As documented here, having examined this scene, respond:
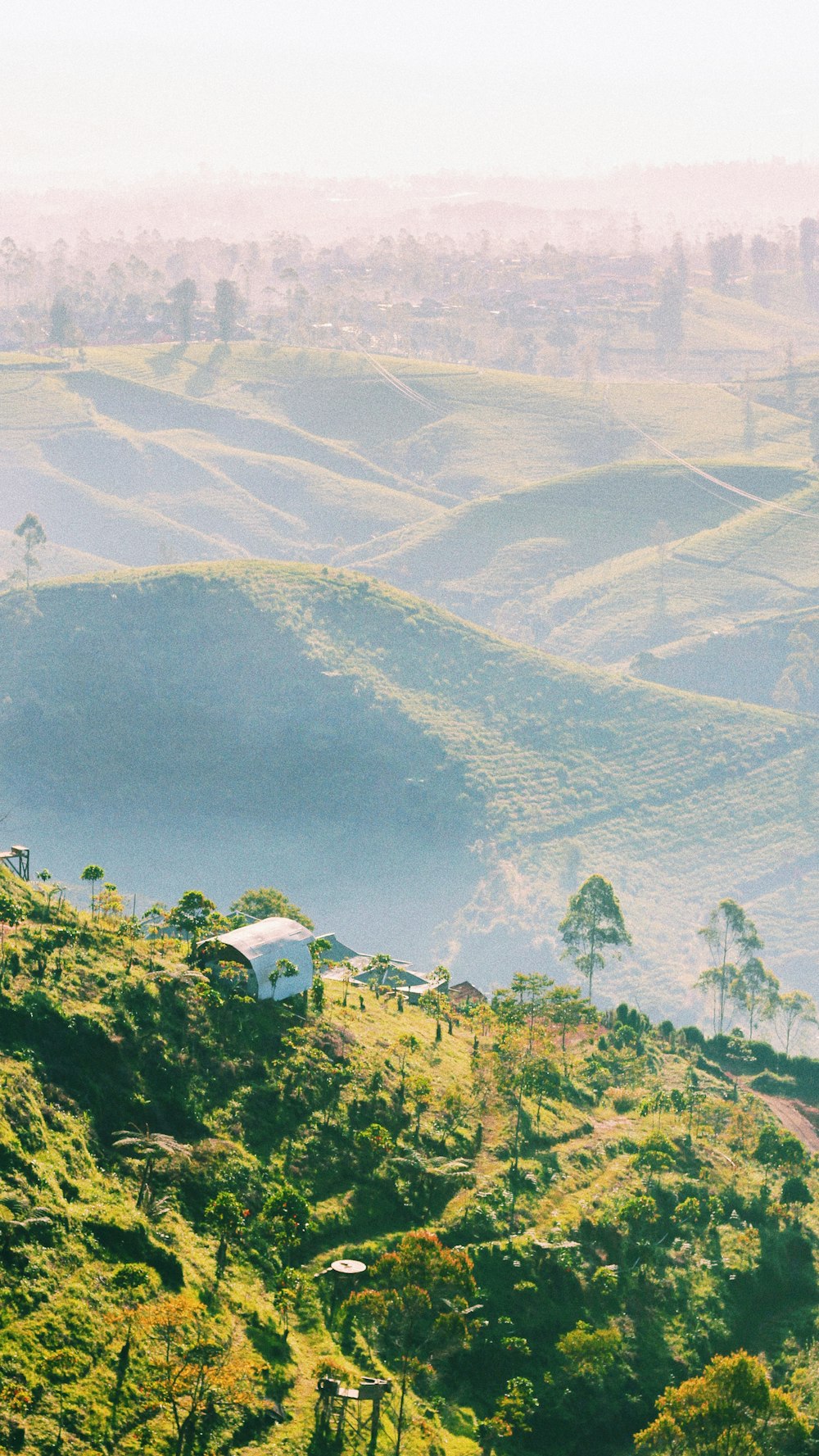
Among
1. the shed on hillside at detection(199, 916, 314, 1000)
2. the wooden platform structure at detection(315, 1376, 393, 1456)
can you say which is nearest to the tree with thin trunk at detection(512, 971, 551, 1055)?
the shed on hillside at detection(199, 916, 314, 1000)

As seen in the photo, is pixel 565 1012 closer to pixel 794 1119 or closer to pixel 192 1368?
pixel 794 1119

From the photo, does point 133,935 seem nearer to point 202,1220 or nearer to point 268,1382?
point 202,1220

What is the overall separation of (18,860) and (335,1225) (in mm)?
31094

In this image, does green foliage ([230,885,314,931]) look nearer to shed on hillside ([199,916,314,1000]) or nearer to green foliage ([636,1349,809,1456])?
shed on hillside ([199,916,314,1000])

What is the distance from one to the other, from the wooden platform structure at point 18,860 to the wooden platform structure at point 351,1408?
3613 cm

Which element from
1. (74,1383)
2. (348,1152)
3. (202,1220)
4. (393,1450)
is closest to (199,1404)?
(74,1383)

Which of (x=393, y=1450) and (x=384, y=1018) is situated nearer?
(x=393, y=1450)

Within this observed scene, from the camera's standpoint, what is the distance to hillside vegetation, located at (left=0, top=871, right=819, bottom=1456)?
152 ft

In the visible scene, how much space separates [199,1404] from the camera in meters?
44.8

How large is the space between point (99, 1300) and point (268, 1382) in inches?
250

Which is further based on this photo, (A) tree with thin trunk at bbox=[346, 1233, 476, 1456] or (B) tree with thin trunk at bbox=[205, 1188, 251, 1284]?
(B) tree with thin trunk at bbox=[205, 1188, 251, 1284]

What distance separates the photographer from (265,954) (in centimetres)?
7181

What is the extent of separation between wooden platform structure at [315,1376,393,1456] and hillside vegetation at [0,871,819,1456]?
36cm

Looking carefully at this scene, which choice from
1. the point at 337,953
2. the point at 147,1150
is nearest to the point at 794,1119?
the point at 337,953
